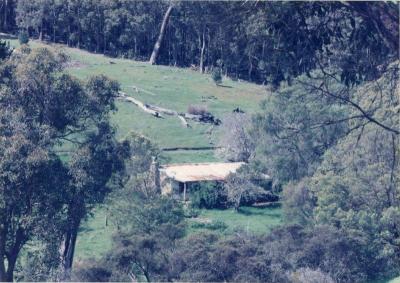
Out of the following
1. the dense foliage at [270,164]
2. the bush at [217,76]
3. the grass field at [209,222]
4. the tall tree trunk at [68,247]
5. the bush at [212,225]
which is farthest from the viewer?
the bush at [217,76]

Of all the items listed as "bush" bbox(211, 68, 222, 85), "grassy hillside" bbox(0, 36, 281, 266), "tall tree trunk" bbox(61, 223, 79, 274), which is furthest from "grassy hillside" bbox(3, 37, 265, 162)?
"tall tree trunk" bbox(61, 223, 79, 274)

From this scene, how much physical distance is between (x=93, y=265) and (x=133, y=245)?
966 mm

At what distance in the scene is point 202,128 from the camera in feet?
94.1

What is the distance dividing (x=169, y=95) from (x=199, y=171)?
25.7 feet

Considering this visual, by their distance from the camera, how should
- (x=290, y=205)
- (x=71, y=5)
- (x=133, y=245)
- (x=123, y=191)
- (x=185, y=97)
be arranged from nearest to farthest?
1. (x=133, y=245)
2. (x=123, y=191)
3. (x=290, y=205)
4. (x=185, y=97)
5. (x=71, y=5)

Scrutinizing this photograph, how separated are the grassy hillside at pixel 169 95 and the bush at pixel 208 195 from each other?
6.56ft

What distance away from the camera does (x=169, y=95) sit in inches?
1255

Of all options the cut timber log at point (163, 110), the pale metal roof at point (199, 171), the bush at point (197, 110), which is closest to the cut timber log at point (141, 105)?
the cut timber log at point (163, 110)

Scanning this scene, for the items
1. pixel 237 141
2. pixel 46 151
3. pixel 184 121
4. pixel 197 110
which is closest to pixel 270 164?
pixel 237 141

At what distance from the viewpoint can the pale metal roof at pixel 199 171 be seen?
927 inches

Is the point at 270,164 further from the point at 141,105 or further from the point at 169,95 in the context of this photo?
the point at 169,95

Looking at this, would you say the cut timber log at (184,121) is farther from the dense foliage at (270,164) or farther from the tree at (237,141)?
the dense foliage at (270,164)

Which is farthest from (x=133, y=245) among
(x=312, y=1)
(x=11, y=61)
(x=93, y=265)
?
(x=312, y=1)

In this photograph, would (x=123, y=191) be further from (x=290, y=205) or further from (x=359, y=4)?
(x=359, y=4)
